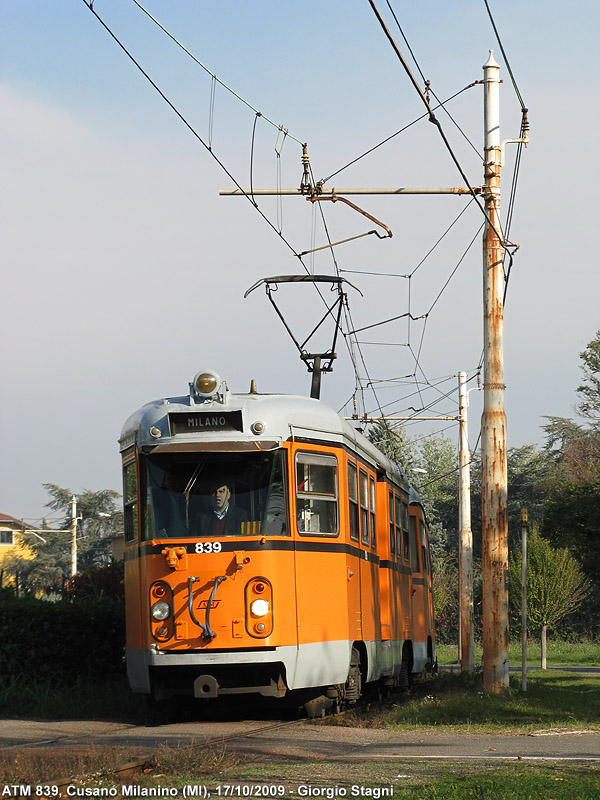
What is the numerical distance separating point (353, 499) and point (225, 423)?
2.08 meters

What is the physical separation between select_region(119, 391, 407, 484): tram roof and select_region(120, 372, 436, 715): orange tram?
14mm

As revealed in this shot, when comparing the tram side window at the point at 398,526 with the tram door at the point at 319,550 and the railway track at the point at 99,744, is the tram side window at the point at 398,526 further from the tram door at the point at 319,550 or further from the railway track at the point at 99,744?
the railway track at the point at 99,744

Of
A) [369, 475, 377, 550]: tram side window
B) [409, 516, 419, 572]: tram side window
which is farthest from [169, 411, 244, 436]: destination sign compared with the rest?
[409, 516, 419, 572]: tram side window

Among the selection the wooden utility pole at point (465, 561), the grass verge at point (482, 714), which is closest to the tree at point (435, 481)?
the wooden utility pole at point (465, 561)

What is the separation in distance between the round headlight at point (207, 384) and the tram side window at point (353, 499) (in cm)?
197

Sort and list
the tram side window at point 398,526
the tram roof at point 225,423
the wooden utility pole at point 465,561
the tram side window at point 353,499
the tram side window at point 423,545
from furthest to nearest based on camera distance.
A: 1. the wooden utility pole at point 465,561
2. the tram side window at point 423,545
3. the tram side window at point 398,526
4. the tram side window at point 353,499
5. the tram roof at point 225,423

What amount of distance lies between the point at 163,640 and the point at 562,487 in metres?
15.4

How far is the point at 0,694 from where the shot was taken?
1445 cm

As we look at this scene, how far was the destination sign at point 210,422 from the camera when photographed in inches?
489

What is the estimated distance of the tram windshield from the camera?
12.2 meters

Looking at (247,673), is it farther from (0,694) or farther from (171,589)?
(0,694)

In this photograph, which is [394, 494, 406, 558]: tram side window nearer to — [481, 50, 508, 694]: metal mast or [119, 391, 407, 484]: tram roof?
[481, 50, 508, 694]: metal mast

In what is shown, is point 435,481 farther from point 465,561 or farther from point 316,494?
point 316,494

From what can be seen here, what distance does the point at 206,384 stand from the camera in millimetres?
12555
